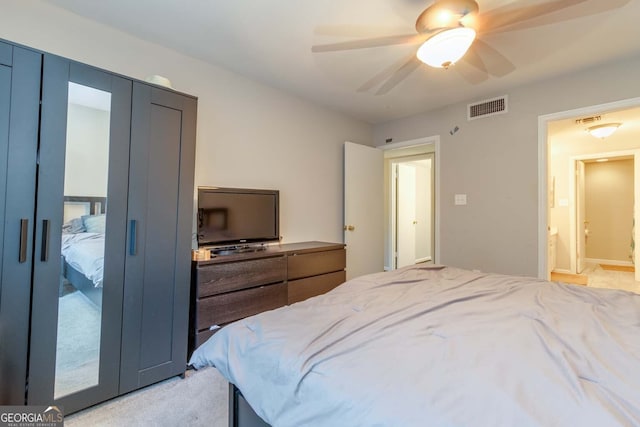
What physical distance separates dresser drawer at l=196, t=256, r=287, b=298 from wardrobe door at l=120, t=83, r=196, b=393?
14cm

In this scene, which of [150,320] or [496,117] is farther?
[496,117]

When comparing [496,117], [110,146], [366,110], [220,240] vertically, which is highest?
[366,110]

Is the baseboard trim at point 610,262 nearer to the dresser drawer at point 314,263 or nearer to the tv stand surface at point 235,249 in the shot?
the dresser drawer at point 314,263

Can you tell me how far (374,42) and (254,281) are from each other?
210 centimetres

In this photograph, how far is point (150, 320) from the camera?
1.95m

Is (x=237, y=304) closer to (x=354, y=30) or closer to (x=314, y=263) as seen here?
(x=314, y=263)

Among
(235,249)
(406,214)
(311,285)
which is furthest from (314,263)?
(406,214)

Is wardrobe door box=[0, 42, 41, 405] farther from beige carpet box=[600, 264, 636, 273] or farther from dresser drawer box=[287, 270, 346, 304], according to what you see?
beige carpet box=[600, 264, 636, 273]

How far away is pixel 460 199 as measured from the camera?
360 cm

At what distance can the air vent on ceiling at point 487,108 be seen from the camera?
3.26 m

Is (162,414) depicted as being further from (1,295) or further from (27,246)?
(27,246)

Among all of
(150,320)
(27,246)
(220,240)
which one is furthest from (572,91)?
(27,246)

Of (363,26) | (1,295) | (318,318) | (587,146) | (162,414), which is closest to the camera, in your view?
(318,318)

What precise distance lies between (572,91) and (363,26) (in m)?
2.29
